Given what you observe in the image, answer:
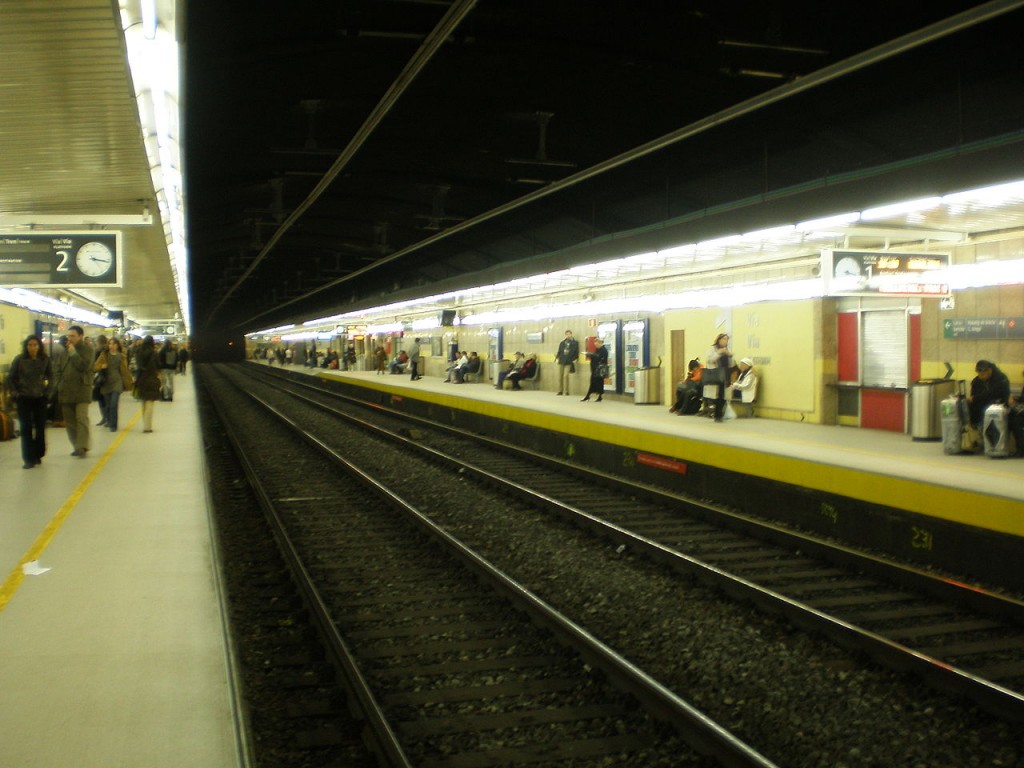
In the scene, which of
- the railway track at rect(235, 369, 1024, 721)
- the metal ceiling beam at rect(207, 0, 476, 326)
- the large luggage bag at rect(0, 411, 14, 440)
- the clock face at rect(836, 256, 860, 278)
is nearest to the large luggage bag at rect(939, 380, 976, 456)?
the clock face at rect(836, 256, 860, 278)

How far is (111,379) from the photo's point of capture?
1416cm

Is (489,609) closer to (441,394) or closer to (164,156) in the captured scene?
(164,156)

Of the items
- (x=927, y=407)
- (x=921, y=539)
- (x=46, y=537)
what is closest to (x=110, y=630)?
(x=46, y=537)

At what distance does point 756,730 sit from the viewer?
4176mm

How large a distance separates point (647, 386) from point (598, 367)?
1190mm

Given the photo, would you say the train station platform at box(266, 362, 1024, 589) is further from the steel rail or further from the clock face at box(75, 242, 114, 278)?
the clock face at box(75, 242, 114, 278)

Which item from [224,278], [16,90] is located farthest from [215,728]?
[224,278]

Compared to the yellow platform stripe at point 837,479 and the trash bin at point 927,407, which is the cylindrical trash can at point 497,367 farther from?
the trash bin at point 927,407

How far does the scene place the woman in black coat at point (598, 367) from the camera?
18.3 m

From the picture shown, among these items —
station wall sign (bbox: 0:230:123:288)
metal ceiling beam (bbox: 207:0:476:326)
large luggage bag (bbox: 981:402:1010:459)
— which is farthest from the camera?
station wall sign (bbox: 0:230:123:288)

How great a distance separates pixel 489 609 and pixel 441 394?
1590 cm

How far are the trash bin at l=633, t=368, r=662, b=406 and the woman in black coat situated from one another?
85cm

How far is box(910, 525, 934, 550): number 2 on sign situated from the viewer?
299 inches

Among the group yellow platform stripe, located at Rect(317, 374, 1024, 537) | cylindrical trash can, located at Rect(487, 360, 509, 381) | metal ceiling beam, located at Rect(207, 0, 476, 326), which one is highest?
metal ceiling beam, located at Rect(207, 0, 476, 326)
